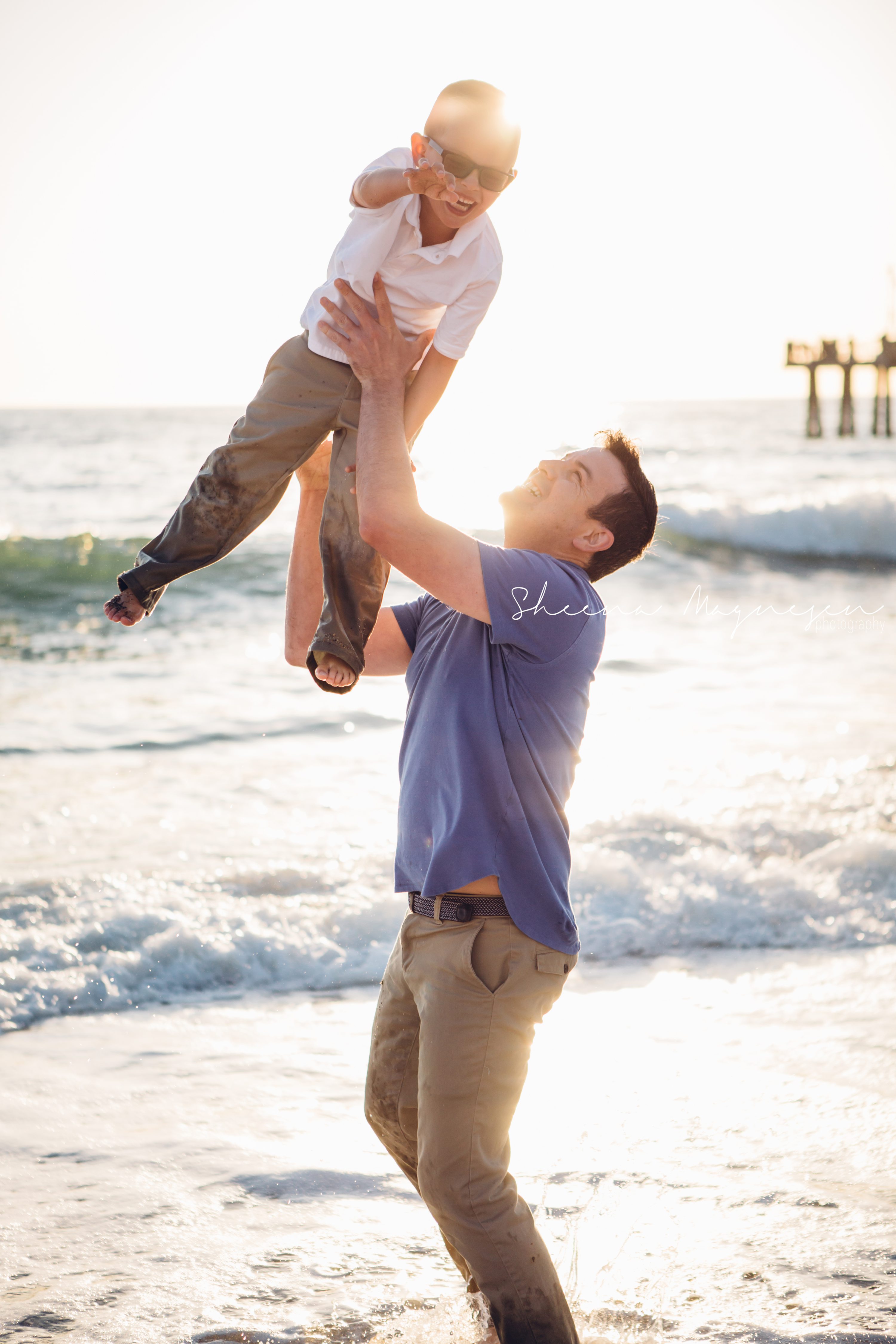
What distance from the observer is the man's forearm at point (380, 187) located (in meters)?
2.33

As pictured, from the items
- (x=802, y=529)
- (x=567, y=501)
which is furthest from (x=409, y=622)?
(x=802, y=529)

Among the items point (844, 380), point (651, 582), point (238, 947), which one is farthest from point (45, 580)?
point (844, 380)

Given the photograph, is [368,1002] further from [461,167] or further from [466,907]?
[461,167]

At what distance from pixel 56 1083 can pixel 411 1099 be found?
2040mm

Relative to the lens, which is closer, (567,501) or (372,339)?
(372,339)

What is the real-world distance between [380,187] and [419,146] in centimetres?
12

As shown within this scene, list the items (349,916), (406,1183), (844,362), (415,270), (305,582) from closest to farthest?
1. (415,270)
2. (305,582)
3. (406,1183)
4. (349,916)
5. (844,362)

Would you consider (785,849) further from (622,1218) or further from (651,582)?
(651,582)

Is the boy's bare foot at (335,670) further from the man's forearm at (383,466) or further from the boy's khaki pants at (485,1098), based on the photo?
the boy's khaki pants at (485,1098)

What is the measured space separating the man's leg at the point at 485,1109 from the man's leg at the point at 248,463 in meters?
0.96

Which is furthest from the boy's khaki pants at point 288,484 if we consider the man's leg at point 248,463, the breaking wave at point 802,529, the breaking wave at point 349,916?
the breaking wave at point 802,529

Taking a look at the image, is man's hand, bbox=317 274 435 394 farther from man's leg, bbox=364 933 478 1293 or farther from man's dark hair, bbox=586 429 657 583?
man's leg, bbox=364 933 478 1293

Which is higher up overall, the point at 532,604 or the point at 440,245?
the point at 440,245

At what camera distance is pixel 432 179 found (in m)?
2.27
